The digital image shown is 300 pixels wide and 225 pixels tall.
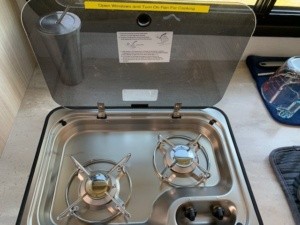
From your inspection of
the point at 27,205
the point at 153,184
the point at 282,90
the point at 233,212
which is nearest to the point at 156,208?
the point at 153,184

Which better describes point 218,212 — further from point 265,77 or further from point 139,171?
point 265,77

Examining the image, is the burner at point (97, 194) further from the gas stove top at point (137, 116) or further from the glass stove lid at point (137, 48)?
the glass stove lid at point (137, 48)

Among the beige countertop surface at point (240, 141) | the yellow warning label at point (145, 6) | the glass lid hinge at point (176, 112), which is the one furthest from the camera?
the glass lid hinge at point (176, 112)

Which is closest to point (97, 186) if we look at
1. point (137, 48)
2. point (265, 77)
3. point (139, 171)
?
point (139, 171)

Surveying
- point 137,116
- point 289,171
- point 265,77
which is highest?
point 265,77

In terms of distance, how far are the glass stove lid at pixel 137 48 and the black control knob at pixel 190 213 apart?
0.28 metres

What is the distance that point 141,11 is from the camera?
535 mm

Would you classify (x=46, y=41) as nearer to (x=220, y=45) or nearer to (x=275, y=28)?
(x=220, y=45)

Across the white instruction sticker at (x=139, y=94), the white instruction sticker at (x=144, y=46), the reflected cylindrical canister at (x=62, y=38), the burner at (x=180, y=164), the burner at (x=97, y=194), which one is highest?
the reflected cylindrical canister at (x=62, y=38)

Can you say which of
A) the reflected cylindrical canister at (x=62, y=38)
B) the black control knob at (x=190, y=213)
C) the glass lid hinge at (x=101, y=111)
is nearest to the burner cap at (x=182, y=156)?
the black control knob at (x=190, y=213)

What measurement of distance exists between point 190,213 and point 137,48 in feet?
1.30

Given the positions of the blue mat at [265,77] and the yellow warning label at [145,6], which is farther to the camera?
the blue mat at [265,77]

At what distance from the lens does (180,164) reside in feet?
2.23

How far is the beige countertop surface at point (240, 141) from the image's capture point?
627mm
